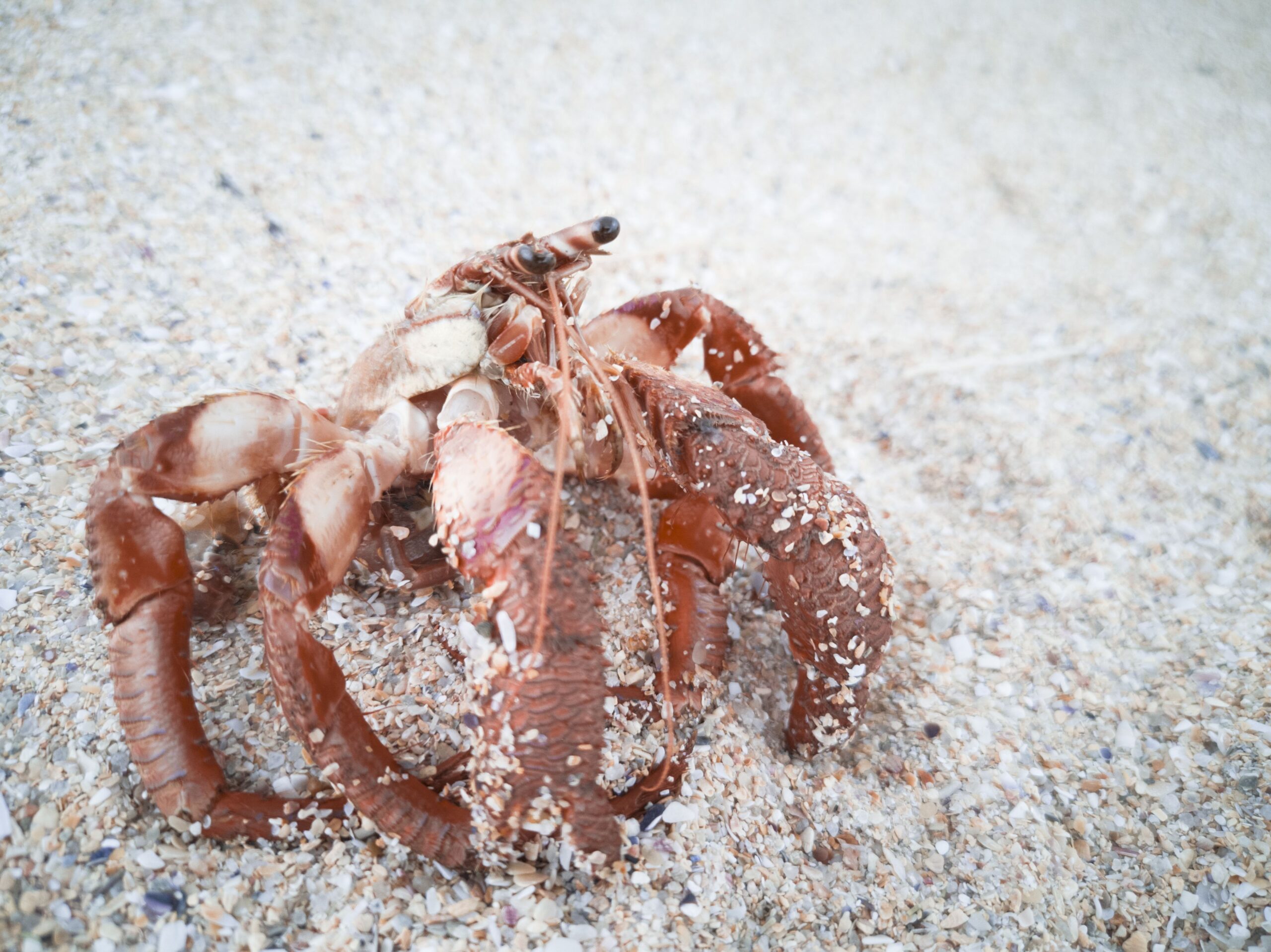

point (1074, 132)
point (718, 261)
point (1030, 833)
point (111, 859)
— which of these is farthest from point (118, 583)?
point (1074, 132)

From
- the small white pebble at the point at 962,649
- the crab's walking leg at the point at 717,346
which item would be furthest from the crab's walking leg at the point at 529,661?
the small white pebble at the point at 962,649

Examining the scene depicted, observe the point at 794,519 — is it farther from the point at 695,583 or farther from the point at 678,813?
the point at 678,813

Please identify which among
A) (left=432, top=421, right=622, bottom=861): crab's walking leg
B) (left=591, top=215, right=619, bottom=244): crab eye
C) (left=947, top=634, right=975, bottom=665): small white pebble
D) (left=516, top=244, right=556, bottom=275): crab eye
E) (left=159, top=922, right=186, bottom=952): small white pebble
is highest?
(left=591, top=215, right=619, bottom=244): crab eye

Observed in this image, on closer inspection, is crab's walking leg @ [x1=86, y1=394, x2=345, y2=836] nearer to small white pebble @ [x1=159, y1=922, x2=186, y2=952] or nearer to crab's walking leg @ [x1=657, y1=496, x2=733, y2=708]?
small white pebble @ [x1=159, y1=922, x2=186, y2=952]

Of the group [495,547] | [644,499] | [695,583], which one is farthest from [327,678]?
[695,583]

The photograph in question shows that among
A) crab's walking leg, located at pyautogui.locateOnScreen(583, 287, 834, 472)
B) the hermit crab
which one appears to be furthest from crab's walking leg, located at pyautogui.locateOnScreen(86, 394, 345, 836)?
crab's walking leg, located at pyautogui.locateOnScreen(583, 287, 834, 472)

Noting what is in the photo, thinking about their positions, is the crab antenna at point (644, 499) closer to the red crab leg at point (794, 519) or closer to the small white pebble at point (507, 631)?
the red crab leg at point (794, 519)

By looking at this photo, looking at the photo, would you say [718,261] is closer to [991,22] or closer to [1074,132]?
[1074,132]
